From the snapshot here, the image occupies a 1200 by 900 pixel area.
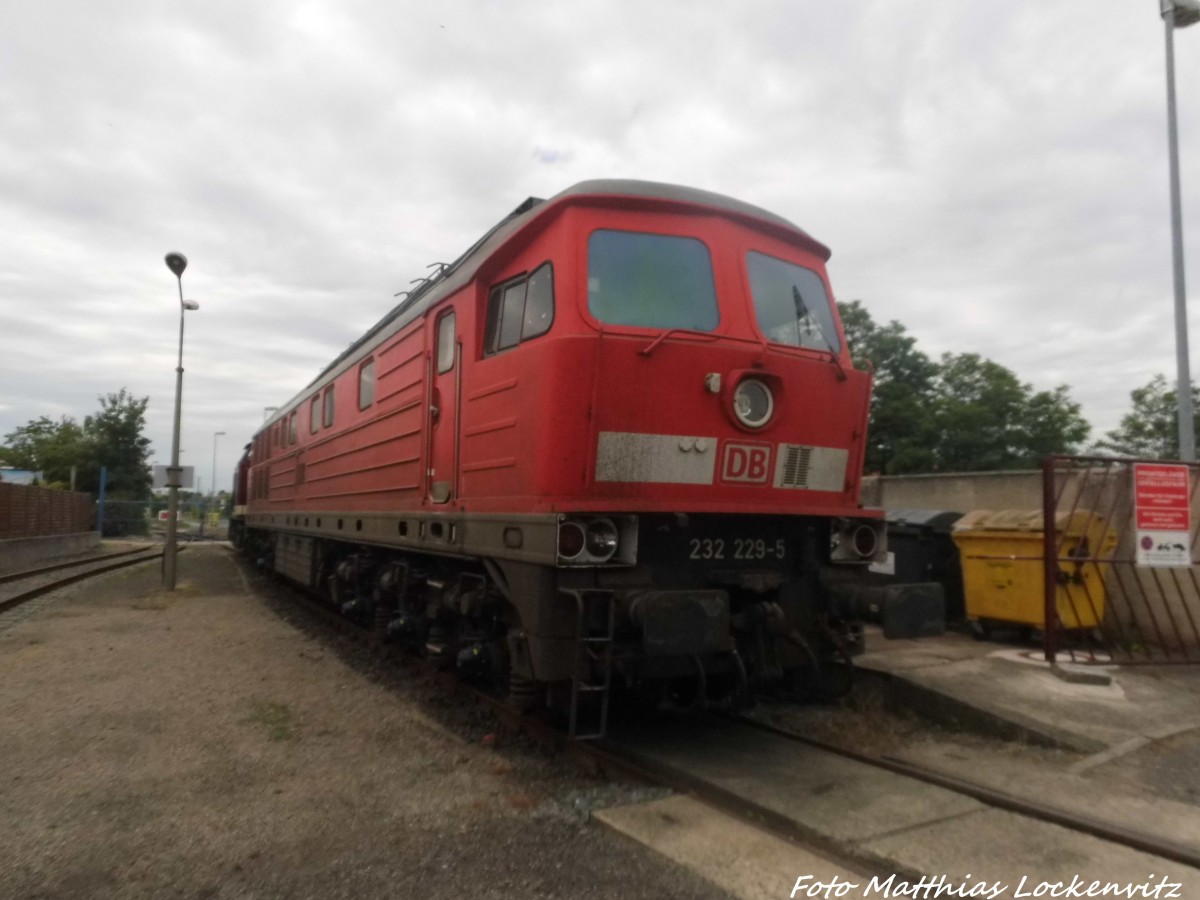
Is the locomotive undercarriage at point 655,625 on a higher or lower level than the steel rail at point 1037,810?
higher

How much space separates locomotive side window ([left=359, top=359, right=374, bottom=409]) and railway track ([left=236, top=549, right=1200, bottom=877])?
2.99 metres

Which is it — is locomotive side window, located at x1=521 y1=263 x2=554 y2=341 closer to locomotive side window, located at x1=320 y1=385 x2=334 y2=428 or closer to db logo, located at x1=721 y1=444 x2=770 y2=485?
db logo, located at x1=721 y1=444 x2=770 y2=485

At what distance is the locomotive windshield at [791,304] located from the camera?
208 inches

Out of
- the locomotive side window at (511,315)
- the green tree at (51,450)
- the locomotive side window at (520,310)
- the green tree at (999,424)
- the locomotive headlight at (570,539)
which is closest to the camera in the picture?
the locomotive headlight at (570,539)

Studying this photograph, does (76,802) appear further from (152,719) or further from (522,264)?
(522,264)

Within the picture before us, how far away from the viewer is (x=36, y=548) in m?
21.6

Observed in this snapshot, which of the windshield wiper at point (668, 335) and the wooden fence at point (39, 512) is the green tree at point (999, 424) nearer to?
the windshield wiper at point (668, 335)

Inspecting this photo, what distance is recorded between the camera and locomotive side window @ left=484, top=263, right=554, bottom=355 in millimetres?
4941

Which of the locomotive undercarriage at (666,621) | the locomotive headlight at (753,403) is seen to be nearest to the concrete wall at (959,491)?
the locomotive undercarriage at (666,621)

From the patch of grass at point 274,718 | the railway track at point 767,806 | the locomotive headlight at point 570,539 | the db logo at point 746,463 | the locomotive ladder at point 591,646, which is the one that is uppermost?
the db logo at point 746,463

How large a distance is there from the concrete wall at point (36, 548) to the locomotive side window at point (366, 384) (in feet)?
48.4

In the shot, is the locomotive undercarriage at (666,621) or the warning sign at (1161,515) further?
the warning sign at (1161,515)

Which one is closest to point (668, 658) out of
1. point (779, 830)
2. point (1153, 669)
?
point (779, 830)

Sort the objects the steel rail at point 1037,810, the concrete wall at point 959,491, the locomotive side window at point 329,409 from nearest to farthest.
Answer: the steel rail at point 1037,810 < the concrete wall at point 959,491 < the locomotive side window at point 329,409
